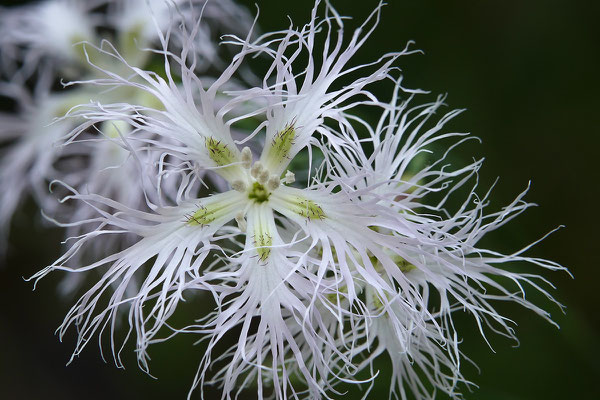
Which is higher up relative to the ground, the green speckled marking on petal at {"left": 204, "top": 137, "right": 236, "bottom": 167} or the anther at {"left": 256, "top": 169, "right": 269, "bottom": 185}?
the green speckled marking on petal at {"left": 204, "top": 137, "right": 236, "bottom": 167}

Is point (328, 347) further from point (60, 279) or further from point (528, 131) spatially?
point (60, 279)

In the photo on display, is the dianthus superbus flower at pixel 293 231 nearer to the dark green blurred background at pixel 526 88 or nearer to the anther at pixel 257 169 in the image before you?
the anther at pixel 257 169

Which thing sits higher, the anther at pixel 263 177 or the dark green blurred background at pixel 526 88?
the dark green blurred background at pixel 526 88

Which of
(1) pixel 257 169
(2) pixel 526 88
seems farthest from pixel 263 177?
(2) pixel 526 88

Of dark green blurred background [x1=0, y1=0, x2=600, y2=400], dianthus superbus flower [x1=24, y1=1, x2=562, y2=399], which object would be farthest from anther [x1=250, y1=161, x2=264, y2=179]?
dark green blurred background [x1=0, y1=0, x2=600, y2=400]

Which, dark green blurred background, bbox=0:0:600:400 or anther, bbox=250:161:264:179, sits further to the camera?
dark green blurred background, bbox=0:0:600:400

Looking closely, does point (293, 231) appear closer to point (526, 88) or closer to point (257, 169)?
point (257, 169)

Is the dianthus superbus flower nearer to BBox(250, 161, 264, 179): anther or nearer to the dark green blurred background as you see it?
BBox(250, 161, 264, 179): anther

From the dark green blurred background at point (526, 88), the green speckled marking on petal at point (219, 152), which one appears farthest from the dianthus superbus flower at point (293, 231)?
the dark green blurred background at point (526, 88)

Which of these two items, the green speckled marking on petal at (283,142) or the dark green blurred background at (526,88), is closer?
the green speckled marking on petal at (283,142)

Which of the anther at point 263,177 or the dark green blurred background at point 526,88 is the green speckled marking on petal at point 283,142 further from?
the dark green blurred background at point 526,88

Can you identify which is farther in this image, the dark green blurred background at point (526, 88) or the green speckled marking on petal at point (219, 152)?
the dark green blurred background at point (526, 88)
